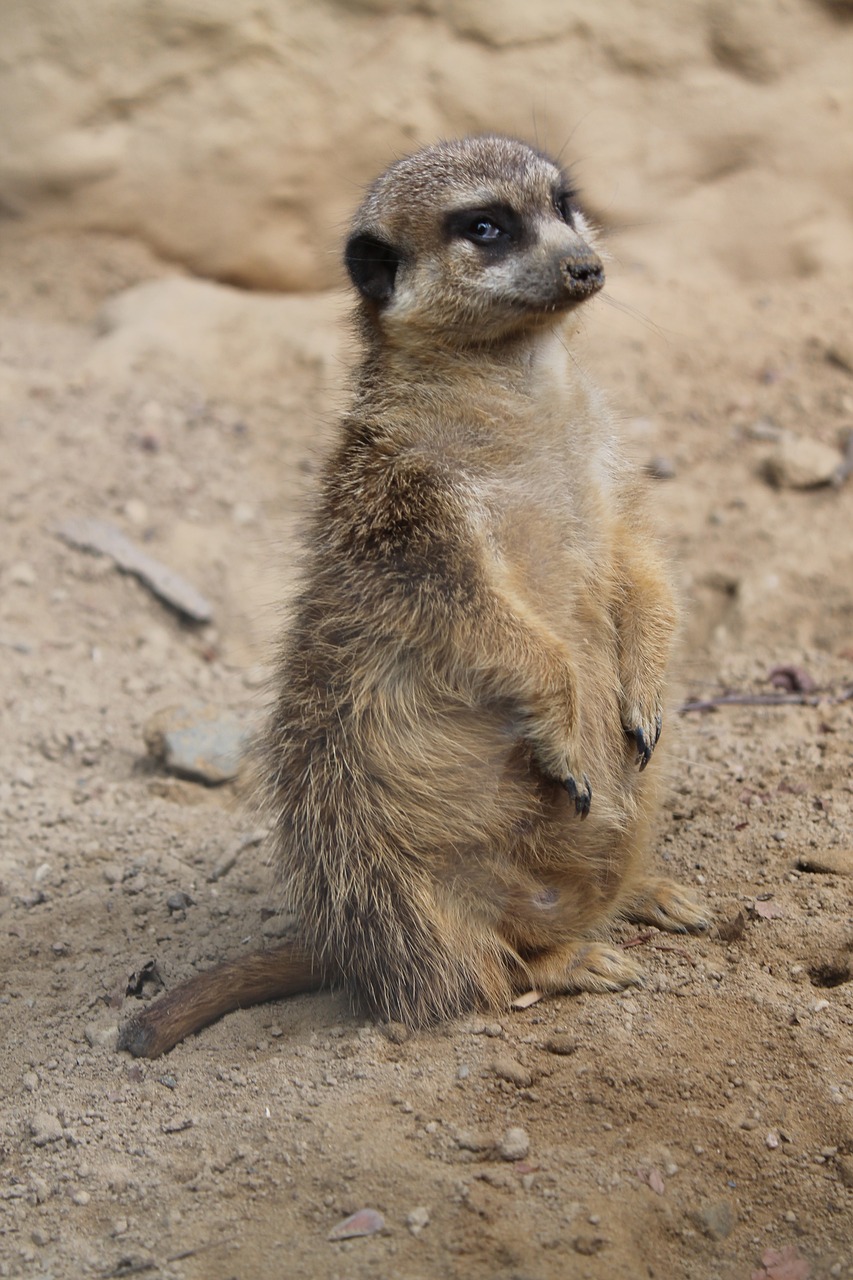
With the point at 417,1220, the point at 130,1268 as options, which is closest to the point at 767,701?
the point at 417,1220

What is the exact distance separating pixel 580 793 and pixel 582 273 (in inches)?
45.6

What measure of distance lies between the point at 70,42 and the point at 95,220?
84cm

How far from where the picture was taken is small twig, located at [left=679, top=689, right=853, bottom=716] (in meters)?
4.28

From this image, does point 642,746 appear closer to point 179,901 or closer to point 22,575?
point 179,901

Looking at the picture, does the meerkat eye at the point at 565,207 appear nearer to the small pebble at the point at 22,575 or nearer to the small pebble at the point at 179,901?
the small pebble at the point at 179,901

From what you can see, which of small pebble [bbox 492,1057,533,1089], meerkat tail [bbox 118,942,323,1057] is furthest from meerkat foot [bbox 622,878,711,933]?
→ meerkat tail [bbox 118,942,323,1057]

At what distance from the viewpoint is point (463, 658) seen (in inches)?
113

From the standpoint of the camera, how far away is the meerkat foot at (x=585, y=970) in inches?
117

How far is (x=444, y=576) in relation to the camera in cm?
286

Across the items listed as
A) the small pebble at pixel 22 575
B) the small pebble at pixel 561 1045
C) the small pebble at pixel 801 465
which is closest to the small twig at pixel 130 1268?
the small pebble at pixel 561 1045

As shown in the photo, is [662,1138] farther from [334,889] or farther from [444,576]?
[444,576]

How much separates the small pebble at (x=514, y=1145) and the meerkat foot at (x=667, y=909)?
84 cm

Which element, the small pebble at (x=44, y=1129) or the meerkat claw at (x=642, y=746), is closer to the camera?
the small pebble at (x=44, y=1129)

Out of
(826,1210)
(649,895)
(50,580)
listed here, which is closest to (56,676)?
(50,580)
